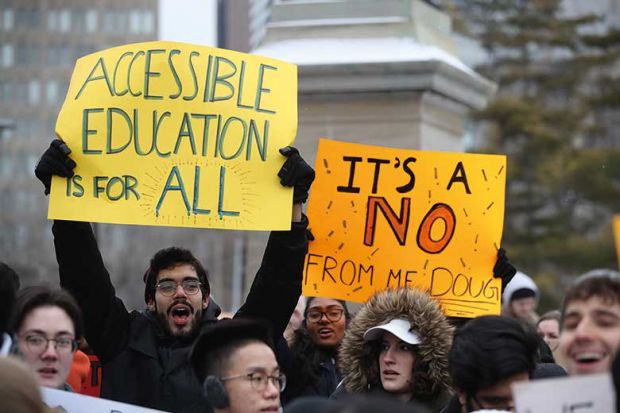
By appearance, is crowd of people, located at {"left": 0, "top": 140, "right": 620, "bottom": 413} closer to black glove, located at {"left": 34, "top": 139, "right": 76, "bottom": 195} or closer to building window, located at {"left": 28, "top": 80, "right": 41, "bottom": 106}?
black glove, located at {"left": 34, "top": 139, "right": 76, "bottom": 195}

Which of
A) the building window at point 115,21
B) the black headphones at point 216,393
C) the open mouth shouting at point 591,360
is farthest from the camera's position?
the building window at point 115,21

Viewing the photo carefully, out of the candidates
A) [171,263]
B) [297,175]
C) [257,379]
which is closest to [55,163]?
[171,263]

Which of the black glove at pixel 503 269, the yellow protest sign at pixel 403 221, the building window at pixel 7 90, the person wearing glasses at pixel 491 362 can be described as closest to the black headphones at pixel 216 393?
the person wearing glasses at pixel 491 362

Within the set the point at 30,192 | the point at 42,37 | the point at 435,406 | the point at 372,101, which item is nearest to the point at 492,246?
the point at 435,406

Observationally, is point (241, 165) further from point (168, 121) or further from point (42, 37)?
point (42, 37)

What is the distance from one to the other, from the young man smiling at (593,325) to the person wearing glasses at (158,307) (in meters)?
1.84

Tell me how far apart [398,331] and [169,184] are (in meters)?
1.18

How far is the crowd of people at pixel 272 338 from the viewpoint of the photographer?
539 centimetres

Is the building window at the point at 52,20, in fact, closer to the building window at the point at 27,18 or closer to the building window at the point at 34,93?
the building window at the point at 27,18

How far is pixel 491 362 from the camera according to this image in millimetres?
5398

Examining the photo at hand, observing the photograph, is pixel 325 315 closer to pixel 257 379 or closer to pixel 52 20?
pixel 257 379

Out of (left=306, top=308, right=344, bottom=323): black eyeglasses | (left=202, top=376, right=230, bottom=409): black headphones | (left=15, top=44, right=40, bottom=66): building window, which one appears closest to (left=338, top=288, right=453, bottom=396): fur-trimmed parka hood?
(left=306, top=308, right=344, bottom=323): black eyeglasses

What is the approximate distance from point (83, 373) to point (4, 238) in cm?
5834

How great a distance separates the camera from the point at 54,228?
6668 millimetres
